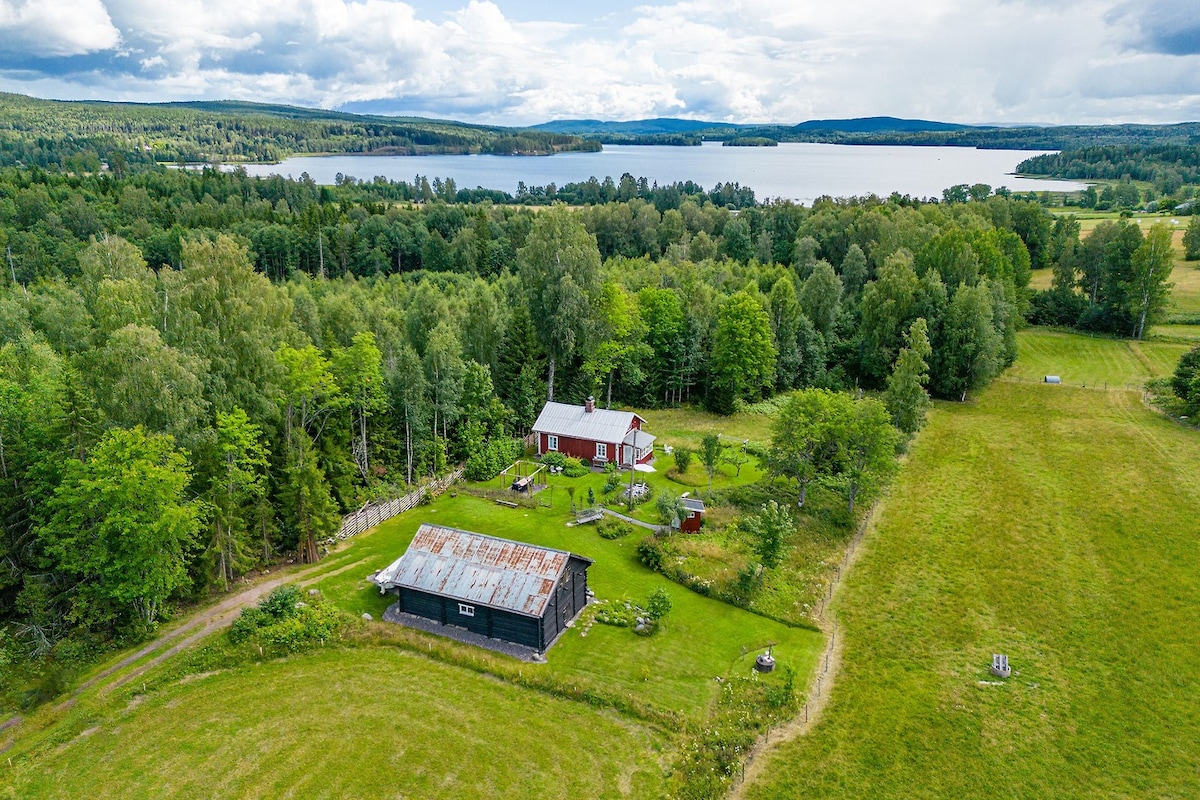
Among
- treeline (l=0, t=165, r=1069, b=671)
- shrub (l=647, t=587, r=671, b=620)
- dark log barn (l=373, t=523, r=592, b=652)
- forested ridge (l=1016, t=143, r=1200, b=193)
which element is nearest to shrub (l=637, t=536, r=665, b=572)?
dark log barn (l=373, t=523, r=592, b=652)

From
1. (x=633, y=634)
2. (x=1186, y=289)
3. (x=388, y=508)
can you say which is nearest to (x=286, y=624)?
(x=388, y=508)

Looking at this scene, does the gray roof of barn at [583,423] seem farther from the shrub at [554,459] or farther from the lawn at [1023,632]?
the lawn at [1023,632]

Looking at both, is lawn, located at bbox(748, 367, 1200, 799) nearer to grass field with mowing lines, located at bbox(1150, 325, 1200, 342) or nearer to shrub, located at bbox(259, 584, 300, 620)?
shrub, located at bbox(259, 584, 300, 620)

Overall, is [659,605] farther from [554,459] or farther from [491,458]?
[491,458]

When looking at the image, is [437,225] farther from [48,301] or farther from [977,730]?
[977,730]

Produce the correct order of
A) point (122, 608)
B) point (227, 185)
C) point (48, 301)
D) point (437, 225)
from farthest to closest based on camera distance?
point (227, 185), point (437, 225), point (48, 301), point (122, 608)

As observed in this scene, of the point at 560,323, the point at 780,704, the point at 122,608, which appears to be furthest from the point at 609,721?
the point at 560,323
